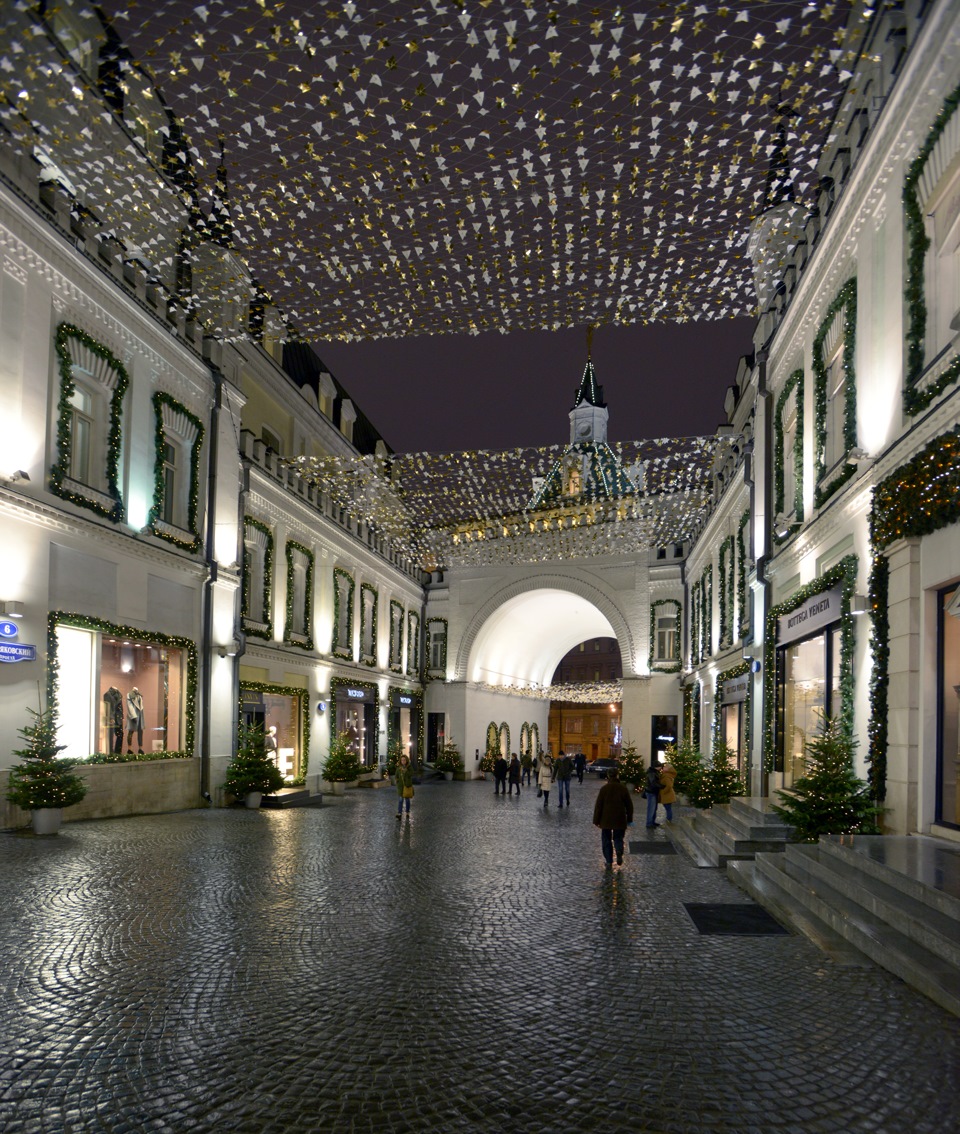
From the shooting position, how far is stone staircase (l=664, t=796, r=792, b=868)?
13398 millimetres

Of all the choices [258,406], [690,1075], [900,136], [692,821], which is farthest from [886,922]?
[258,406]

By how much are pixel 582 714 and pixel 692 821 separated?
59.1 metres

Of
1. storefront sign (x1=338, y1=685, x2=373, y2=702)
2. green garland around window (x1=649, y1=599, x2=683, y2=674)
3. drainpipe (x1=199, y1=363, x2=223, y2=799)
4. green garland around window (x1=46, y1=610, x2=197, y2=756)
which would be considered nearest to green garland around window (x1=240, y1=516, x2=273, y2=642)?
drainpipe (x1=199, y1=363, x2=223, y2=799)

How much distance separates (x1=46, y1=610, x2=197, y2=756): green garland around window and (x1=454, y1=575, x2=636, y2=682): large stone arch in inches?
887

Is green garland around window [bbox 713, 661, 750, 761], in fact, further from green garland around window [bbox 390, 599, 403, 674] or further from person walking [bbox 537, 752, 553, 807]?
green garland around window [bbox 390, 599, 403, 674]

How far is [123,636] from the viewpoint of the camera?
18.9 meters

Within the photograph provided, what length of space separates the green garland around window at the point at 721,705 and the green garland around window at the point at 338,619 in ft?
42.5

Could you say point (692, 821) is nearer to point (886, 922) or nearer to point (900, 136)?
point (886, 922)

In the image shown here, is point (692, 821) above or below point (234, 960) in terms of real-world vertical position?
below

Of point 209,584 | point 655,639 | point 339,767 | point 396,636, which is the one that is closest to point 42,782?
point 209,584

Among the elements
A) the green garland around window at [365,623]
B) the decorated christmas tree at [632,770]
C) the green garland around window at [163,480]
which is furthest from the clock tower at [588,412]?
the green garland around window at [163,480]

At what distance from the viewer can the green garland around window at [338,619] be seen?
3272 cm

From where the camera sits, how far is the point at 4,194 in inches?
587

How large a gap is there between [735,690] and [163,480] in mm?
15284
